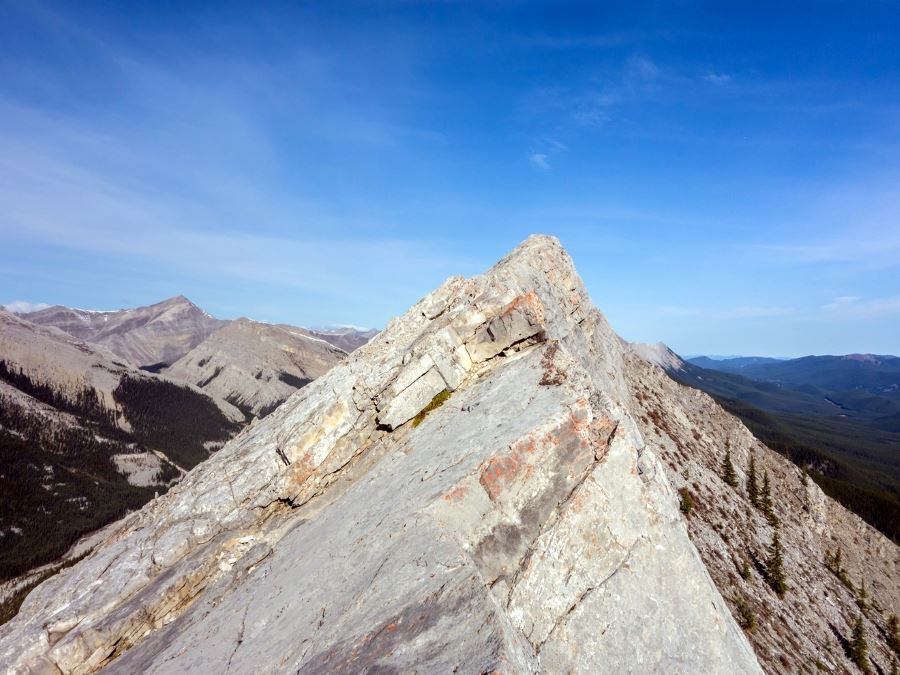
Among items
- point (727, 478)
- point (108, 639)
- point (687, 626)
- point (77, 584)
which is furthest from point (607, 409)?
point (727, 478)

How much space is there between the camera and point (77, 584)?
64.5ft

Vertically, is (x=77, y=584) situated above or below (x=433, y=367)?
below

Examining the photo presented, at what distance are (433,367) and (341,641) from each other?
42.7 feet

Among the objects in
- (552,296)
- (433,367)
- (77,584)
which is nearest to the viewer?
(77,584)

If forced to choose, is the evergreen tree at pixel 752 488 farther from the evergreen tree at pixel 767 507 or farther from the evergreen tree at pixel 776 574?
the evergreen tree at pixel 776 574

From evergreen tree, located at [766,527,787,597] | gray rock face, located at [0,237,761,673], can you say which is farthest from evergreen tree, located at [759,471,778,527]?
gray rock face, located at [0,237,761,673]

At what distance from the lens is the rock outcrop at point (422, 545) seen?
40.0 ft

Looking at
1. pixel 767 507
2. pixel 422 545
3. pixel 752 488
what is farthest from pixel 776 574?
pixel 422 545

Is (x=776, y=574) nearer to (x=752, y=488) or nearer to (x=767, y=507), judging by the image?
(x=767, y=507)

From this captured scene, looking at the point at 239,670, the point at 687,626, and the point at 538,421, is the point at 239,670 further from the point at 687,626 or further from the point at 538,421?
the point at 687,626

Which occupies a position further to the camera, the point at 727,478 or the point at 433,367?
the point at 727,478

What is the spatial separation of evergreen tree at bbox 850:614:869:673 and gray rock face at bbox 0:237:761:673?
34370mm

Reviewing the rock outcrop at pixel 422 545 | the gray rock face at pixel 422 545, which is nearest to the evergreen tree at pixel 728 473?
the gray rock face at pixel 422 545

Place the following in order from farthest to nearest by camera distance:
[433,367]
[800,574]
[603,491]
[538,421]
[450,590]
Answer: [800,574], [433,367], [538,421], [603,491], [450,590]
